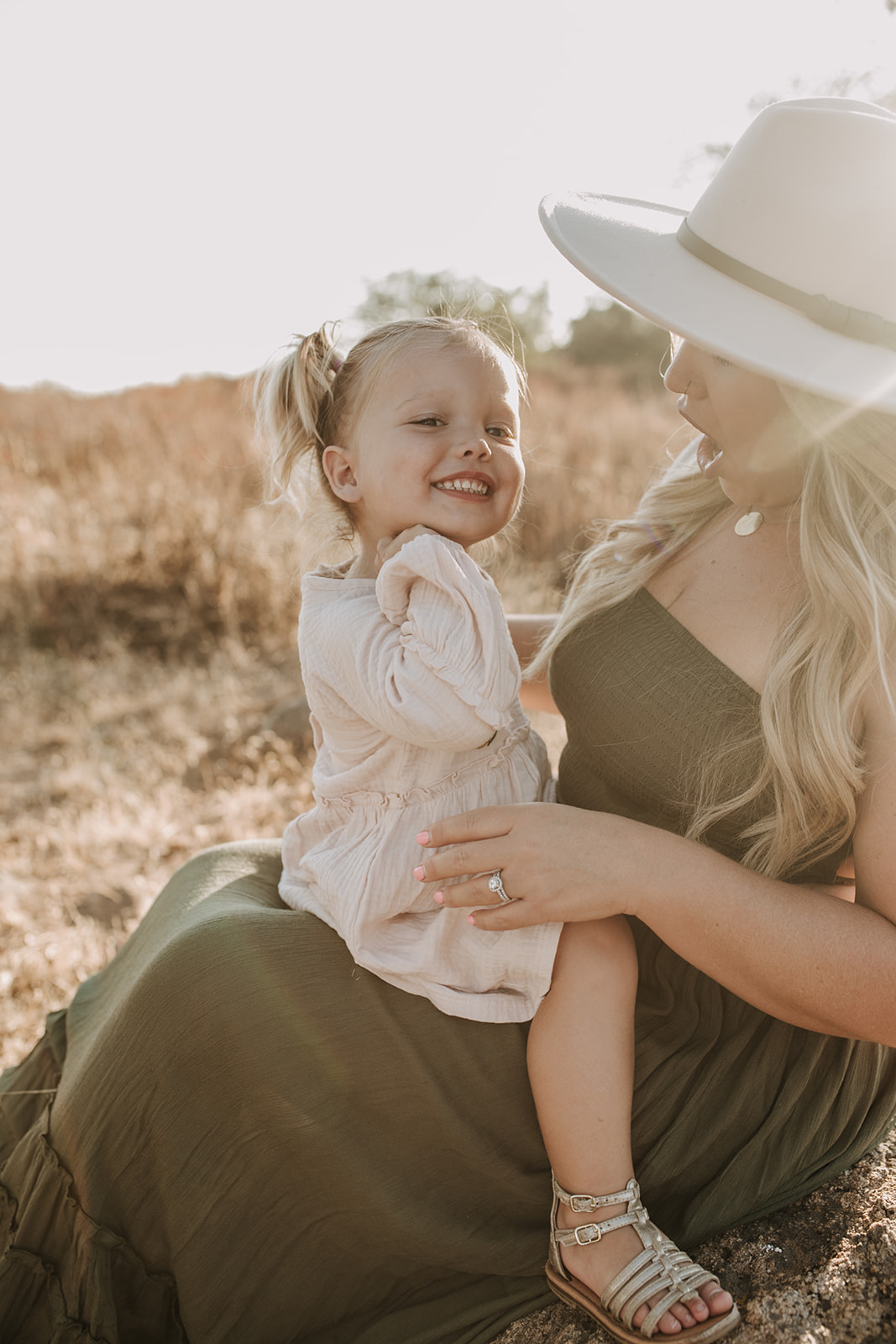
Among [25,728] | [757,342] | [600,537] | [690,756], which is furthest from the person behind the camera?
[25,728]

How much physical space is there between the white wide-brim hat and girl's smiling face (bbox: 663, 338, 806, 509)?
120 mm

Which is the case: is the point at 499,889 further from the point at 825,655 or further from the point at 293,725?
the point at 293,725

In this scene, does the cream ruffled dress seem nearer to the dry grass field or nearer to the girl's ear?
the girl's ear

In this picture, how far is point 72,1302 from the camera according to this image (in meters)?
1.59

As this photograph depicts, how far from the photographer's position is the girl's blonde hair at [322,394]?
185cm

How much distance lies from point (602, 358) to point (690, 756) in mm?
21184

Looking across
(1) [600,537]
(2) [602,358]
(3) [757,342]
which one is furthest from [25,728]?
(2) [602,358]

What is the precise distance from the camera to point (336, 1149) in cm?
159

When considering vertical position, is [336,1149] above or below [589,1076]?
below

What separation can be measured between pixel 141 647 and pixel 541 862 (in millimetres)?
5046

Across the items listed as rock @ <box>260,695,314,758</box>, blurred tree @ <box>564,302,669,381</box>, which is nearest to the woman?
rock @ <box>260,695,314,758</box>

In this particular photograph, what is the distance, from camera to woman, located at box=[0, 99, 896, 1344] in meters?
1.45

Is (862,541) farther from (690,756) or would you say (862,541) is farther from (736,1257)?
(736,1257)

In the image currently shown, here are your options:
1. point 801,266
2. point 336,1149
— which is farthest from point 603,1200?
point 801,266
